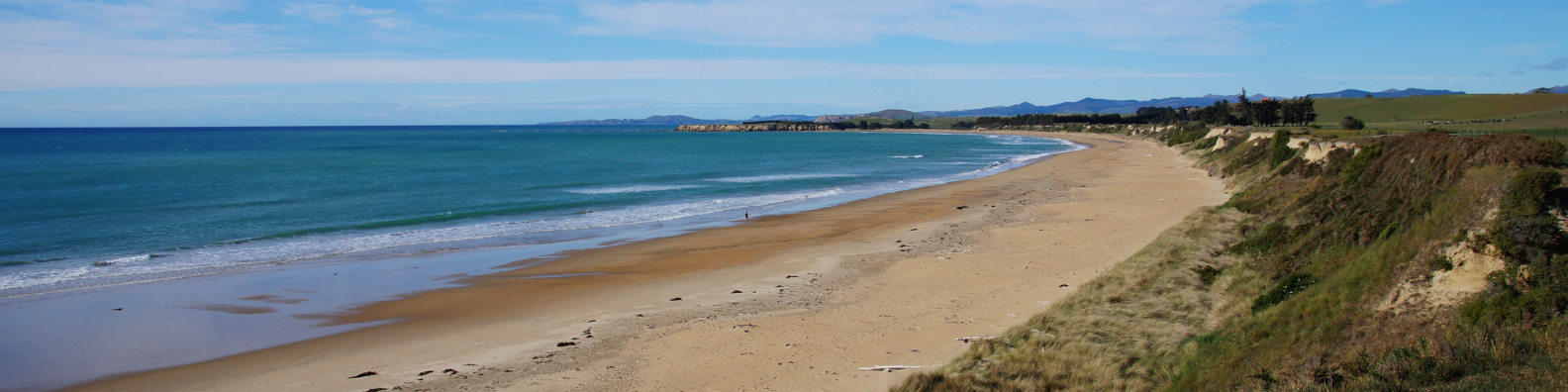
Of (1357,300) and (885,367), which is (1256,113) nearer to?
(1357,300)

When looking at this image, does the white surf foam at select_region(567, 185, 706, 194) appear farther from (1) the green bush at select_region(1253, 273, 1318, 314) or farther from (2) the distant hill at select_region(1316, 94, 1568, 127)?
(2) the distant hill at select_region(1316, 94, 1568, 127)

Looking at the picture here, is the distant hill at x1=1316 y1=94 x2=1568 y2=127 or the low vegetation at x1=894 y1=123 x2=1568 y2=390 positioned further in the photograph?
the distant hill at x1=1316 y1=94 x2=1568 y2=127

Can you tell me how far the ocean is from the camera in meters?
11.5

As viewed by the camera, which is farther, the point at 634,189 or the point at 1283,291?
the point at 634,189

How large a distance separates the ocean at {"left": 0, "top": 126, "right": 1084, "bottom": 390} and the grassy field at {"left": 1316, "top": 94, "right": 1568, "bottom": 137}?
21138mm

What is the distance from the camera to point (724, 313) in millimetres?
11539

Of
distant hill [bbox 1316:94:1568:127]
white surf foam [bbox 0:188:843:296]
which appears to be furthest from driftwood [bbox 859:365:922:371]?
distant hill [bbox 1316:94:1568:127]

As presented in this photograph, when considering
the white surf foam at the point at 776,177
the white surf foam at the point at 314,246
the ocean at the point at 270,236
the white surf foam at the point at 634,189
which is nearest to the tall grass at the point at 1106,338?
the ocean at the point at 270,236

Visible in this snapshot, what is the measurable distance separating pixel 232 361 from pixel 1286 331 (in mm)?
11986

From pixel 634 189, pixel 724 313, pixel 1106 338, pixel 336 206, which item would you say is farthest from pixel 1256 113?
pixel 336 206

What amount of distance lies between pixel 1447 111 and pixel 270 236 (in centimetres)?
6321

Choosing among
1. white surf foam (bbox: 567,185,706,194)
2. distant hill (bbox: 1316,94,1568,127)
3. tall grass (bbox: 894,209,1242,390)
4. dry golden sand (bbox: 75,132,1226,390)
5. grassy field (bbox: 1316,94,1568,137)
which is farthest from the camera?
distant hill (bbox: 1316,94,1568,127)

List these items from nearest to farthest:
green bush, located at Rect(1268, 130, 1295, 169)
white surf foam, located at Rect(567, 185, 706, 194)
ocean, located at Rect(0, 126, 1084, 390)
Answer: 1. ocean, located at Rect(0, 126, 1084, 390)
2. green bush, located at Rect(1268, 130, 1295, 169)
3. white surf foam, located at Rect(567, 185, 706, 194)

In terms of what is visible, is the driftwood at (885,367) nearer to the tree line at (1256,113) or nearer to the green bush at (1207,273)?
the green bush at (1207,273)
